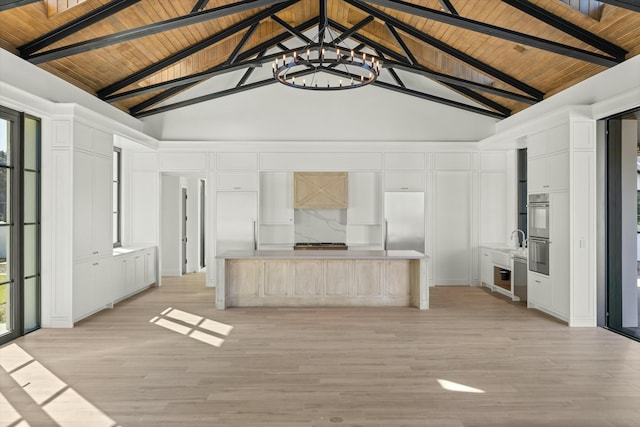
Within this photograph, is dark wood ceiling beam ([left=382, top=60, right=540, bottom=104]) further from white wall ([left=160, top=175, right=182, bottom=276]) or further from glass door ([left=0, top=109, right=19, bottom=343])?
white wall ([left=160, top=175, right=182, bottom=276])

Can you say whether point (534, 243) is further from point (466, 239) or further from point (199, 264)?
point (199, 264)

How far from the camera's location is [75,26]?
4.94 meters

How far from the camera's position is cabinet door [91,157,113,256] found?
596 centimetres

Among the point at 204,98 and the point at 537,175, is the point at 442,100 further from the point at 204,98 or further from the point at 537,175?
the point at 204,98

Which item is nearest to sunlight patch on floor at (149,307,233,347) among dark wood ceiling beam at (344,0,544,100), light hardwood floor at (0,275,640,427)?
light hardwood floor at (0,275,640,427)

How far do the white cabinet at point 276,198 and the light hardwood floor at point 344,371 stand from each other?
294 cm

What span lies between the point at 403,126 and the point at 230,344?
5.62m

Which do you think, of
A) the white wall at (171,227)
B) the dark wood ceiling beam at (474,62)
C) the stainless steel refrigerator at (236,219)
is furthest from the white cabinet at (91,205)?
the dark wood ceiling beam at (474,62)

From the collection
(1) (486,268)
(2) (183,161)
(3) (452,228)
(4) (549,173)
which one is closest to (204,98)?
(2) (183,161)

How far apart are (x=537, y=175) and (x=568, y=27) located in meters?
2.00

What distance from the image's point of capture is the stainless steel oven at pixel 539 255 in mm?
5914

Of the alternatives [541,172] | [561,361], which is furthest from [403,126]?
[561,361]

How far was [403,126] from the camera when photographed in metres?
8.63

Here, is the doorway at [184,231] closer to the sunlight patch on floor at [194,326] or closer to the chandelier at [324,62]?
the sunlight patch on floor at [194,326]
